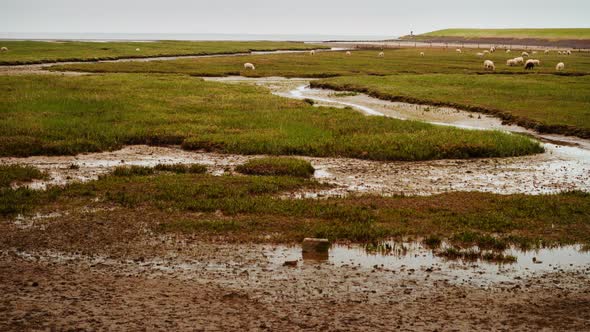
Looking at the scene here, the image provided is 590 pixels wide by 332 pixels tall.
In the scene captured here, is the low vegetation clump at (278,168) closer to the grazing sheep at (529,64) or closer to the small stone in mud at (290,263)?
the small stone in mud at (290,263)

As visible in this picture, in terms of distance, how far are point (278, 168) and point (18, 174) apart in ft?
25.6

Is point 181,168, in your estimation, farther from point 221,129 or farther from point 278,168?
point 221,129

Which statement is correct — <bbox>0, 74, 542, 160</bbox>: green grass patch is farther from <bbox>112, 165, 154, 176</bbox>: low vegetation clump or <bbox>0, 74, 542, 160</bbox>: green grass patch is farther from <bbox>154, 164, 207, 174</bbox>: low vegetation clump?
<bbox>112, 165, 154, 176</bbox>: low vegetation clump

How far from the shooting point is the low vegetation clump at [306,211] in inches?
534

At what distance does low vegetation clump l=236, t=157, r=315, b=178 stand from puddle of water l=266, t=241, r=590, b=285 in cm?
698

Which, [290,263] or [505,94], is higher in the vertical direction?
[505,94]

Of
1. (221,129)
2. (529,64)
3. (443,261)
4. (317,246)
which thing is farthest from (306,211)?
(529,64)

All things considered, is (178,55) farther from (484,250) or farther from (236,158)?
(484,250)

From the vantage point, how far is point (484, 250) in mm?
12695

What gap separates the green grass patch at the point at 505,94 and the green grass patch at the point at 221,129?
7028 millimetres

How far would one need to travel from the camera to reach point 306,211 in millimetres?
15148

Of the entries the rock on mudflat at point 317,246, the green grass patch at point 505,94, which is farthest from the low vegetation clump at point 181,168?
the green grass patch at point 505,94

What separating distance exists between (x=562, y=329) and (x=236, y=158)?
15.1 metres

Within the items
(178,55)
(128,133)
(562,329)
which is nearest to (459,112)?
(128,133)
